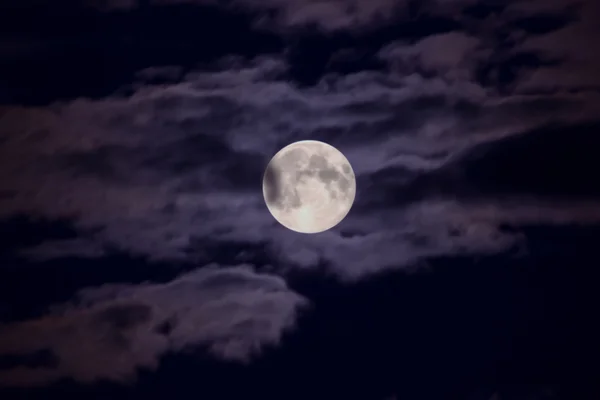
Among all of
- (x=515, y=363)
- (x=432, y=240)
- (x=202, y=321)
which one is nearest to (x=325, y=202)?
(x=432, y=240)

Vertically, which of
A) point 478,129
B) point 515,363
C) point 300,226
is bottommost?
point 515,363

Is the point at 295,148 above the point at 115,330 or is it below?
above

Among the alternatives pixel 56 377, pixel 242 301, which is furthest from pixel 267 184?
pixel 56 377

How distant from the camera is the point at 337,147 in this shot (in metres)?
6.46

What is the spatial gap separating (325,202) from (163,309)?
4.34ft

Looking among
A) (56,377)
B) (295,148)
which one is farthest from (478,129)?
(56,377)

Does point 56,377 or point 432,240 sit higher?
point 432,240

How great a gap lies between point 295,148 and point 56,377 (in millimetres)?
2258

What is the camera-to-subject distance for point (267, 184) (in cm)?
648

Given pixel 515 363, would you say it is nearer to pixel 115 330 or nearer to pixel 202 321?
pixel 202 321

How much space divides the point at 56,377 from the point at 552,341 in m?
3.36

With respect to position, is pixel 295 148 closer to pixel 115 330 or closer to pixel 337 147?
pixel 337 147

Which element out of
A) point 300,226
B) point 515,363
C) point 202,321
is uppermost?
point 300,226

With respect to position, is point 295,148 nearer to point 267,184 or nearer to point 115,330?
point 267,184
